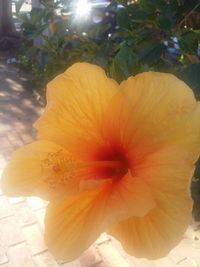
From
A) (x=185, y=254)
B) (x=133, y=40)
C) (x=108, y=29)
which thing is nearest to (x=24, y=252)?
(x=185, y=254)

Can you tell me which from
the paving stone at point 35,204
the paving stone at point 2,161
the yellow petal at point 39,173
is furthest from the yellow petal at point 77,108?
the paving stone at point 2,161

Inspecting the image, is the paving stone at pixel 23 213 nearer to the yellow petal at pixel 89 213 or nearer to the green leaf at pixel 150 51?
the green leaf at pixel 150 51


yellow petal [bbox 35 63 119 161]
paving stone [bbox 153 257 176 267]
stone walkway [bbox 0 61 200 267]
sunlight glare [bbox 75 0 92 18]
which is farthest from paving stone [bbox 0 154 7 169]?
yellow petal [bbox 35 63 119 161]

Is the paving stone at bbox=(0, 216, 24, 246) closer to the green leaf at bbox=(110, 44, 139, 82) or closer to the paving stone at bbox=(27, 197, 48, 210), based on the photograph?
the paving stone at bbox=(27, 197, 48, 210)

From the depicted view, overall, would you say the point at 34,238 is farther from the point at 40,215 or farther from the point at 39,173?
the point at 39,173

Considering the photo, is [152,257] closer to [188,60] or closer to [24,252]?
[188,60]

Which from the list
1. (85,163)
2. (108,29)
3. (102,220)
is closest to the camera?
(102,220)
